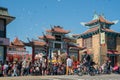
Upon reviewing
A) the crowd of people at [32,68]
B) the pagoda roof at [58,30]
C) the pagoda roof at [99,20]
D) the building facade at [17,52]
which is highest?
the pagoda roof at [99,20]

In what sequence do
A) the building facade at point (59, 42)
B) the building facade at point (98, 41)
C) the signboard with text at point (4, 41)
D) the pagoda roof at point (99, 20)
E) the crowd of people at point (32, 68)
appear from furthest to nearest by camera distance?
1. the pagoda roof at point (99, 20)
2. the building facade at point (98, 41)
3. the building facade at point (59, 42)
4. the signboard with text at point (4, 41)
5. the crowd of people at point (32, 68)

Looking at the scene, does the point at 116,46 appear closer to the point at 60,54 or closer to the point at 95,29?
the point at 95,29

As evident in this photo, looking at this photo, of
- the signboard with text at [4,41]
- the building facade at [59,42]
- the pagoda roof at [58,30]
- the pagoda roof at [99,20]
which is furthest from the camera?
the pagoda roof at [99,20]

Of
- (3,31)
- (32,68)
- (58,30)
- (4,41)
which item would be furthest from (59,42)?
(32,68)

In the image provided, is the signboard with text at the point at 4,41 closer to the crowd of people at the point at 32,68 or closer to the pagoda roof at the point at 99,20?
the crowd of people at the point at 32,68

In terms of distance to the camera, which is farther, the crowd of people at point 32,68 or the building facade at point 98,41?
the building facade at point 98,41

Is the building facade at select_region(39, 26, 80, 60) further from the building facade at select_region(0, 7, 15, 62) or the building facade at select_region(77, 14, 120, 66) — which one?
the building facade at select_region(0, 7, 15, 62)

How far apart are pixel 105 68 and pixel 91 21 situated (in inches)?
1211

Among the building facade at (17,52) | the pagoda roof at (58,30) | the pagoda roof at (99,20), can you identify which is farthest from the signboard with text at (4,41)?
the pagoda roof at (99,20)

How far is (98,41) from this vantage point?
5350 cm

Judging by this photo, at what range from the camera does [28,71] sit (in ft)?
86.8

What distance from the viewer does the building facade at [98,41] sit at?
5284 cm

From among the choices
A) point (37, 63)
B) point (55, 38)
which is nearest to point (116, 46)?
point (55, 38)

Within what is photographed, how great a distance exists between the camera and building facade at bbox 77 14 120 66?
5284 centimetres
